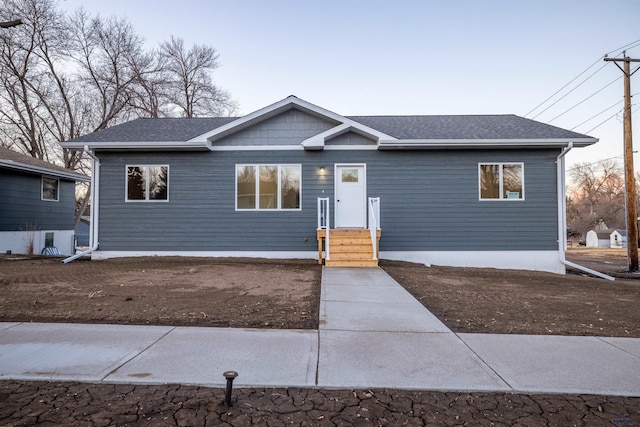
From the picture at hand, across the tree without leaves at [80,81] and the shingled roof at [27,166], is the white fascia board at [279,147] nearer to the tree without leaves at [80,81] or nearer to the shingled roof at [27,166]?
the shingled roof at [27,166]

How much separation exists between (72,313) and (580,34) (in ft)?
57.8

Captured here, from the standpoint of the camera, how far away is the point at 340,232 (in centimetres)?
919

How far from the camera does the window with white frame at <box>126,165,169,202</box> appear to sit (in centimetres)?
996

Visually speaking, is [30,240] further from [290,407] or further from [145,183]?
[290,407]

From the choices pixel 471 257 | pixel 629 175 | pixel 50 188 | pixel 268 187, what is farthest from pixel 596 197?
pixel 50 188

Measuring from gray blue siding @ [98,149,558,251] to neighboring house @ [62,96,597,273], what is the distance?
3cm

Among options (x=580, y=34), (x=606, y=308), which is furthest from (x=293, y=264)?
(x=580, y=34)

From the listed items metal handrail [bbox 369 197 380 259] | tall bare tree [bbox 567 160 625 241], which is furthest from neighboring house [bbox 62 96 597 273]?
tall bare tree [bbox 567 160 625 241]

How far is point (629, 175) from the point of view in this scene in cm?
1155

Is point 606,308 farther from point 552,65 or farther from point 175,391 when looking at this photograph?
point 552,65

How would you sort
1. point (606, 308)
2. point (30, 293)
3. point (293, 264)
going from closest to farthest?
point (606, 308) → point (30, 293) → point (293, 264)

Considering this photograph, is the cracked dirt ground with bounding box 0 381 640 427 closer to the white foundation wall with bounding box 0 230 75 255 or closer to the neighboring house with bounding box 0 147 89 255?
the neighboring house with bounding box 0 147 89 255

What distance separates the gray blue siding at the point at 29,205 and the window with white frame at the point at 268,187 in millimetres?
9925

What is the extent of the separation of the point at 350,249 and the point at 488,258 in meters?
4.19
